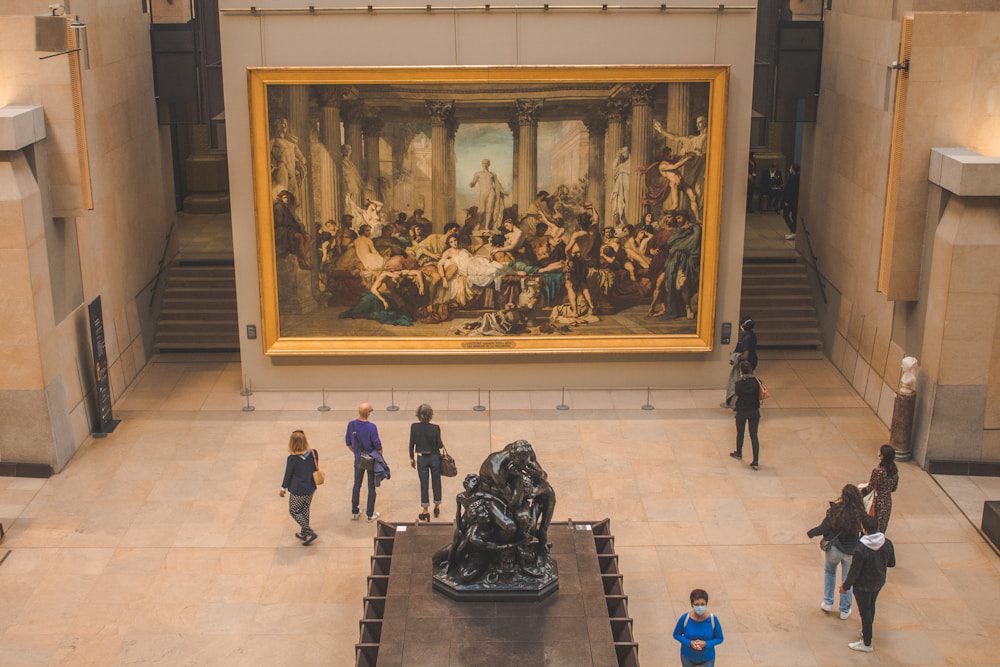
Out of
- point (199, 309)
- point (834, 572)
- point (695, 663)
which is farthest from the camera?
point (199, 309)

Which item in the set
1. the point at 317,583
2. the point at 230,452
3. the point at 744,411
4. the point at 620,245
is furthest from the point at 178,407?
the point at 744,411

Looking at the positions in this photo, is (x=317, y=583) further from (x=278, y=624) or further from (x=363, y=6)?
(x=363, y=6)

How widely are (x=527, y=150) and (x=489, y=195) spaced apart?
0.95m

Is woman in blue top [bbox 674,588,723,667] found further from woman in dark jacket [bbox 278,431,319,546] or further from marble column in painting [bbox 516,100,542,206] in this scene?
marble column in painting [bbox 516,100,542,206]

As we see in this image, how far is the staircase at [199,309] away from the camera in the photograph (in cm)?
2389

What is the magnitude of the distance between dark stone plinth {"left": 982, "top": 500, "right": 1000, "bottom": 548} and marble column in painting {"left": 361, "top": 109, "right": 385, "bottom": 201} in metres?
A: 10.1

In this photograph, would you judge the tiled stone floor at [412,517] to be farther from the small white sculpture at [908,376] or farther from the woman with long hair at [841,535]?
the small white sculpture at [908,376]

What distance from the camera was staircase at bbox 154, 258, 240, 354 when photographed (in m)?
23.9

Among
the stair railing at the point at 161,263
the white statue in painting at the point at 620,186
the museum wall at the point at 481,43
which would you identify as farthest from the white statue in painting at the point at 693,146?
the stair railing at the point at 161,263

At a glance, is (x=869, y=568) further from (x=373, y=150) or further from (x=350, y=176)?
(x=350, y=176)

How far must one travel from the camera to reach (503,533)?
13.9m

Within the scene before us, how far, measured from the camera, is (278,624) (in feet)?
49.4

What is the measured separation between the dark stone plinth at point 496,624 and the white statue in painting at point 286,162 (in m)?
7.70

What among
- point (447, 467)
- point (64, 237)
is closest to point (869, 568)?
point (447, 467)
